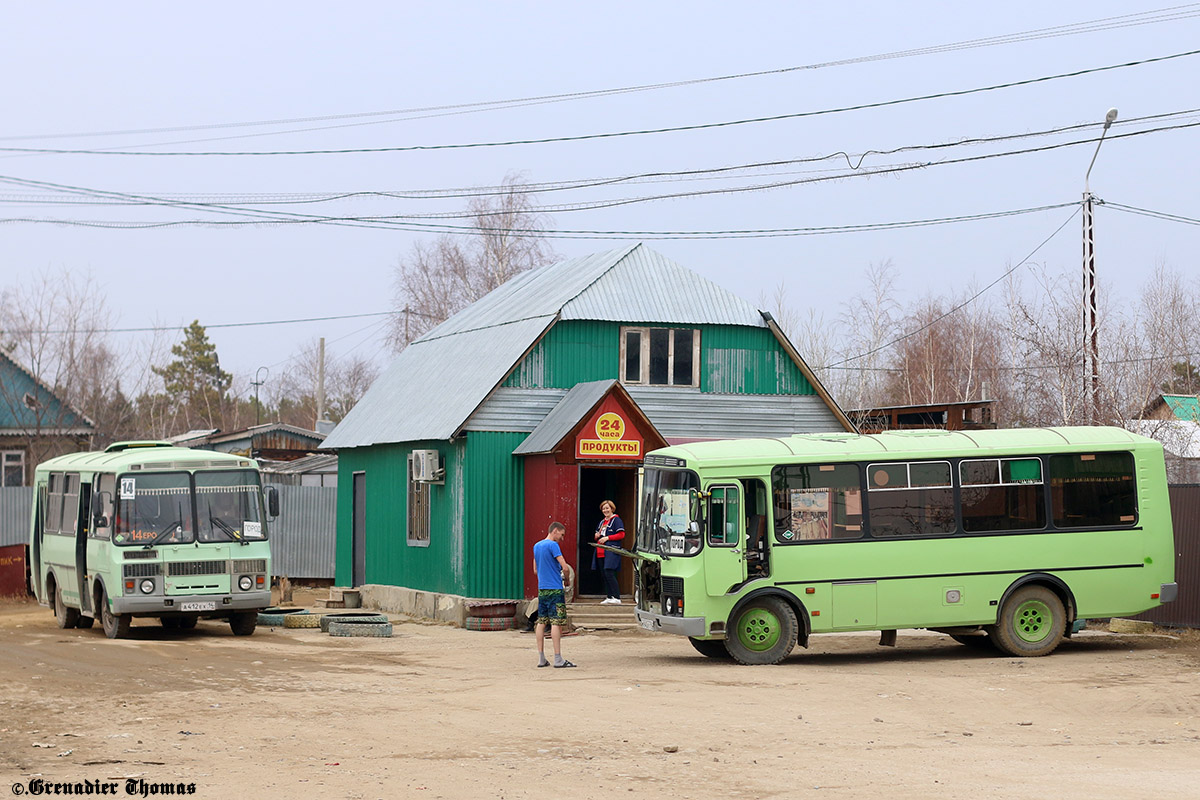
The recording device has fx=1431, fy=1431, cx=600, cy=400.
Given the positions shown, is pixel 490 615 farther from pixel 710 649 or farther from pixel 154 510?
pixel 710 649

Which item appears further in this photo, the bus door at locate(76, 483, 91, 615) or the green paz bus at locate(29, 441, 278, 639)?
the bus door at locate(76, 483, 91, 615)

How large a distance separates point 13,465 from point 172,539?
90.1 ft

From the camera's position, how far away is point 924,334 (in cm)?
6881

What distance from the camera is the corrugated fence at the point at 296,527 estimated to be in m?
36.2

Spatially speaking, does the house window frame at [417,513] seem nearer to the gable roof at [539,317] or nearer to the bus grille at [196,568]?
the gable roof at [539,317]

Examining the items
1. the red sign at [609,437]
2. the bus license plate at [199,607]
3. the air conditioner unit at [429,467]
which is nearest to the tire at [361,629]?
the bus license plate at [199,607]

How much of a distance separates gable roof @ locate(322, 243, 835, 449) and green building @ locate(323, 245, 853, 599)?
42 mm

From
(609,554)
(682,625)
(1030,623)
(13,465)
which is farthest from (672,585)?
(13,465)

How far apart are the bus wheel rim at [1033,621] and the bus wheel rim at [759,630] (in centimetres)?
320

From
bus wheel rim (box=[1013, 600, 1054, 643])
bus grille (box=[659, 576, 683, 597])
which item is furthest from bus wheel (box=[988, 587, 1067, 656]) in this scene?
bus grille (box=[659, 576, 683, 597])

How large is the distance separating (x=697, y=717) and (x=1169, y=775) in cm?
441

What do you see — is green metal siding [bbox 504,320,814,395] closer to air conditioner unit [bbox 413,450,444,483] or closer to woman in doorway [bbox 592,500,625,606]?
air conditioner unit [bbox 413,450,444,483]

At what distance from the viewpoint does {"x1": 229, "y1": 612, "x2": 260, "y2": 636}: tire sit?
22.2 m

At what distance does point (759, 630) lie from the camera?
18.0 metres
